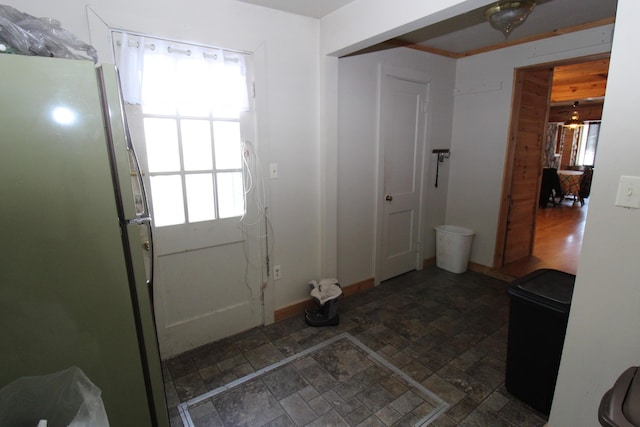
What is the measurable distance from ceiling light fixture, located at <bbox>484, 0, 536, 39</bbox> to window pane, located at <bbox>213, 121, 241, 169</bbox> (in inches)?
68.5

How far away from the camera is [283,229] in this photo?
253 centimetres

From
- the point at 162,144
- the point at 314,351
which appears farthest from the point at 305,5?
the point at 314,351

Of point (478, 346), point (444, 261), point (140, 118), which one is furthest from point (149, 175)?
point (444, 261)

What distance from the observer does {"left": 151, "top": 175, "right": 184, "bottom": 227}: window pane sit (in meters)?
1.98

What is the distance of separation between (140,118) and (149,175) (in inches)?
13.2

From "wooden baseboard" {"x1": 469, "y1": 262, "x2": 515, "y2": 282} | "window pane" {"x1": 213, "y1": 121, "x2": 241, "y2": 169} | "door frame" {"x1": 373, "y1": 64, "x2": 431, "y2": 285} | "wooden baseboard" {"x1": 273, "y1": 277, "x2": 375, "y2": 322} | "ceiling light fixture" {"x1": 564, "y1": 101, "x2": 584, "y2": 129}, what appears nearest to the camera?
"window pane" {"x1": 213, "y1": 121, "x2": 241, "y2": 169}

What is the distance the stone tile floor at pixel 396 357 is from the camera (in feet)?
5.60

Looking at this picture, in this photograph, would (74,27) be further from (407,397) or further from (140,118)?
(407,397)

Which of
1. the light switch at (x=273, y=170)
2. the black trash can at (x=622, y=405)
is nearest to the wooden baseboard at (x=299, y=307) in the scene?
the light switch at (x=273, y=170)

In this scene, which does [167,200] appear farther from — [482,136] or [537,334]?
[482,136]

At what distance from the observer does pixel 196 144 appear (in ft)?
6.75

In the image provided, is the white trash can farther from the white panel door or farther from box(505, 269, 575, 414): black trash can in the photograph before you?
box(505, 269, 575, 414): black trash can

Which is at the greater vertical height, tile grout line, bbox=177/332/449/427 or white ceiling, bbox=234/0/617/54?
white ceiling, bbox=234/0/617/54

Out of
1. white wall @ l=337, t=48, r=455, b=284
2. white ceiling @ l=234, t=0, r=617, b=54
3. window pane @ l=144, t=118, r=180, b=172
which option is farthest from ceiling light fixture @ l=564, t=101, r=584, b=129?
window pane @ l=144, t=118, r=180, b=172
